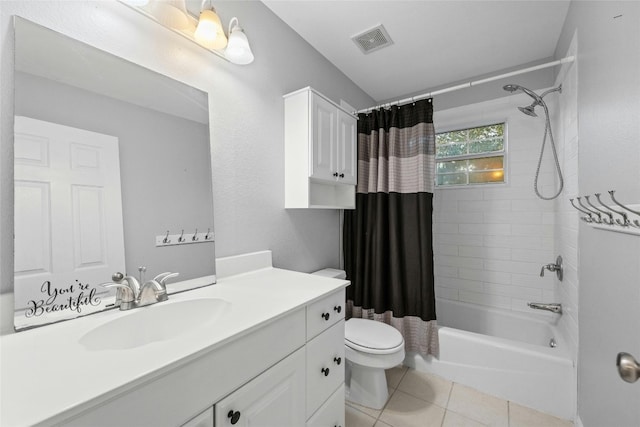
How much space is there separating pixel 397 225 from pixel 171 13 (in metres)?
1.80

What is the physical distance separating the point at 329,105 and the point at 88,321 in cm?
169

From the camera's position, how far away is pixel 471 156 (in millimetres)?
2541

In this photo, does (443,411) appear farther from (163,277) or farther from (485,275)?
(163,277)

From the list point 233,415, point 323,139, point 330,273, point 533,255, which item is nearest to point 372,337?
point 330,273

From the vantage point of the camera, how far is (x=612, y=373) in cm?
100

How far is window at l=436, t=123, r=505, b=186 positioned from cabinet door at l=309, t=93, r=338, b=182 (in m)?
1.45

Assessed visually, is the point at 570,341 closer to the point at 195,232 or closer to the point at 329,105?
the point at 329,105

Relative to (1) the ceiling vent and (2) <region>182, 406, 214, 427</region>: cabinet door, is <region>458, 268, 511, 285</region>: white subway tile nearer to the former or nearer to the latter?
(1) the ceiling vent

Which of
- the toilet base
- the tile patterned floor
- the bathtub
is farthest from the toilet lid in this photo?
the bathtub

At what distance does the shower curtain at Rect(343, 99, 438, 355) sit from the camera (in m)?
1.90

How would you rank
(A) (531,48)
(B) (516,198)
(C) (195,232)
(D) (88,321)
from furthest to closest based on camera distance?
(B) (516,198)
(A) (531,48)
(C) (195,232)
(D) (88,321)

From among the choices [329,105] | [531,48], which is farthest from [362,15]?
[531,48]

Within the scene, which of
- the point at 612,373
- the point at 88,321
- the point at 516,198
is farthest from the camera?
the point at 516,198

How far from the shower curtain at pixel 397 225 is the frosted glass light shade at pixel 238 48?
116 cm
